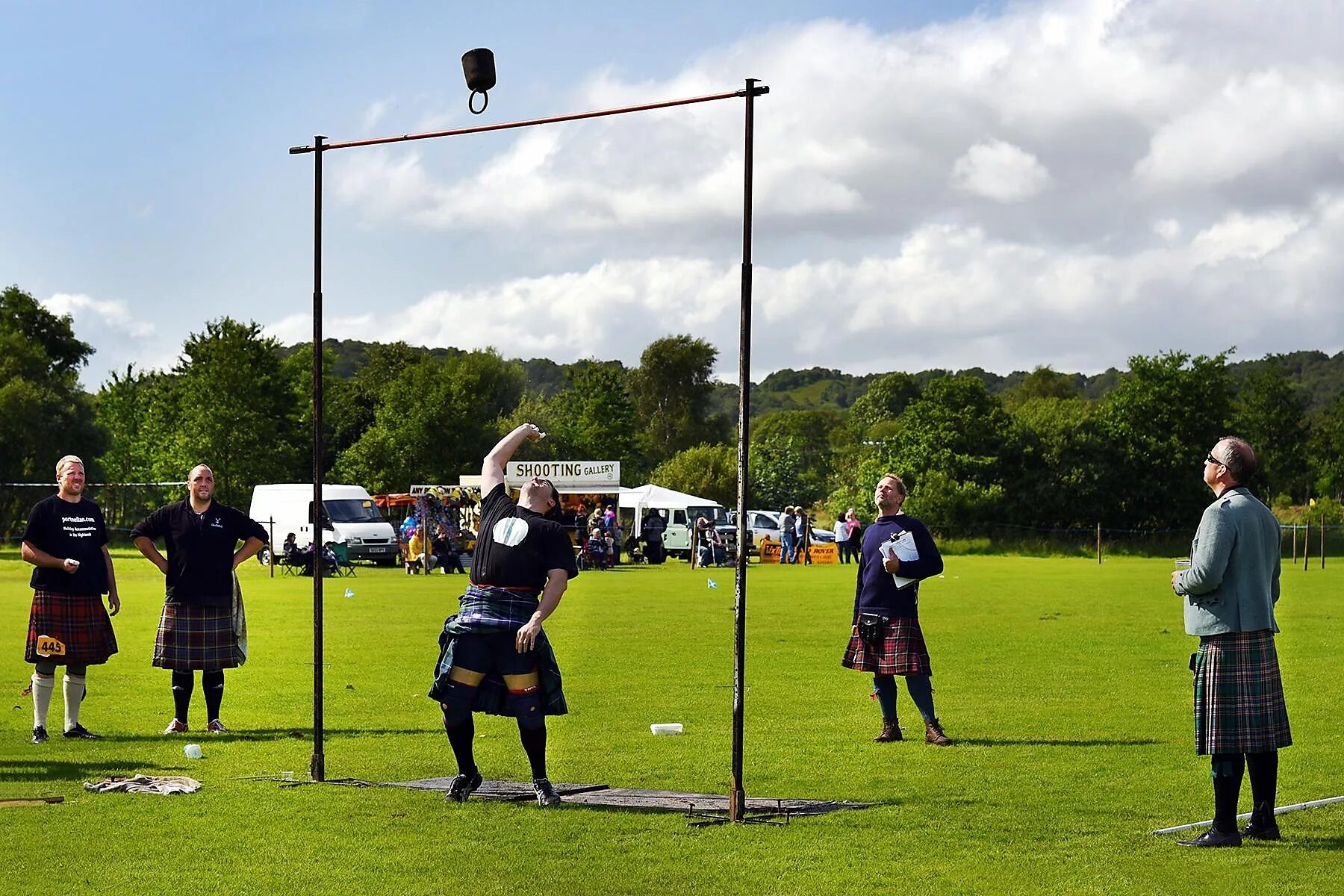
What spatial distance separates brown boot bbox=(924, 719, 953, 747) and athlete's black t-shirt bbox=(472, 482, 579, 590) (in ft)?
11.1

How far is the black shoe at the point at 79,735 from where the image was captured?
10039mm

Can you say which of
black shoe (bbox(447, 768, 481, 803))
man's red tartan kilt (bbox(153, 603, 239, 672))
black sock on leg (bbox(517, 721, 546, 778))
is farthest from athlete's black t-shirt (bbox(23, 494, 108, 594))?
black sock on leg (bbox(517, 721, 546, 778))

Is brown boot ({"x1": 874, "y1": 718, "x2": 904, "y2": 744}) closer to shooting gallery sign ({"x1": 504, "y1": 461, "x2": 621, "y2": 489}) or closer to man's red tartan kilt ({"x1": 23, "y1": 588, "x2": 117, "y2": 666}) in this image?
man's red tartan kilt ({"x1": 23, "y1": 588, "x2": 117, "y2": 666})

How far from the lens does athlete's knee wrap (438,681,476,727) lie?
25.2 feet

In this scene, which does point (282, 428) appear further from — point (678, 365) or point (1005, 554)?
point (678, 365)

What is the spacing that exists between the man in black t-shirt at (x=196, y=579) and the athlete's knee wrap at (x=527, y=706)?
125 inches

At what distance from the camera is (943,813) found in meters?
7.48

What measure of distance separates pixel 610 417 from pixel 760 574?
4912 centimetres

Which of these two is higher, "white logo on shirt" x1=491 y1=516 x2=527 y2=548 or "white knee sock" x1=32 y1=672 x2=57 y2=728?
"white logo on shirt" x1=491 y1=516 x2=527 y2=548

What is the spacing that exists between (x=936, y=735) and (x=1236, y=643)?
3.39 meters

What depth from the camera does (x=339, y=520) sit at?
38.9 metres

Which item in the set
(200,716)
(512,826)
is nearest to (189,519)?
(200,716)

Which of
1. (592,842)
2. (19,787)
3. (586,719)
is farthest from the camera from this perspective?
(586,719)

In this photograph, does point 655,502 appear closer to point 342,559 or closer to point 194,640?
point 342,559
